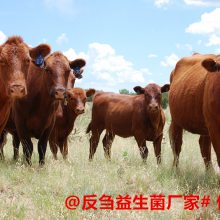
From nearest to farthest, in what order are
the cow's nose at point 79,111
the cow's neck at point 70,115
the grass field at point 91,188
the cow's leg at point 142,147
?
the grass field at point 91,188 → the cow's leg at point 142,147 → the cow's nose at point 79,111 → the cow's neck at point 70,115

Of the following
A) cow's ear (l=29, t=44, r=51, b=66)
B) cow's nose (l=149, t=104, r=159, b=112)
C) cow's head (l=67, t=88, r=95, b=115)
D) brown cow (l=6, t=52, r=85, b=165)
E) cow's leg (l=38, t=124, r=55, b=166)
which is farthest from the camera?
cow's head (l=67, t=88, r=95, b=115)

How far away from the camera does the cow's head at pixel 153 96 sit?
31.1 feet

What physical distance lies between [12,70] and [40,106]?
2136mm

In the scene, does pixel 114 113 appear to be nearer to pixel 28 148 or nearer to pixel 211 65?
pixel 28 148

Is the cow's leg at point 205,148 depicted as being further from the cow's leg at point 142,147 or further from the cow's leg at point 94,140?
the cow's leg at point 94,140

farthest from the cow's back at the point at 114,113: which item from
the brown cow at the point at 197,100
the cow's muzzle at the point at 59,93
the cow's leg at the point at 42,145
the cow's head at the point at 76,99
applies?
the cow's muzzle at the point at 59,93

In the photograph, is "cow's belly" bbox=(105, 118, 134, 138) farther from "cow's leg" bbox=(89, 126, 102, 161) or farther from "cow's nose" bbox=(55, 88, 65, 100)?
"cow's nose" bbox=(55, 88, 65, 100)

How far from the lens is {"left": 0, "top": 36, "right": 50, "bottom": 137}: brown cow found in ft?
18.2

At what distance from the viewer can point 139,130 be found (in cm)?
1005

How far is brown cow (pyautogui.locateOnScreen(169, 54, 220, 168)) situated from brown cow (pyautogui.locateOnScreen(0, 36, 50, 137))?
2313 mm

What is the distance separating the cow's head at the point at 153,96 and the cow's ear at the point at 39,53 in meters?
2.82

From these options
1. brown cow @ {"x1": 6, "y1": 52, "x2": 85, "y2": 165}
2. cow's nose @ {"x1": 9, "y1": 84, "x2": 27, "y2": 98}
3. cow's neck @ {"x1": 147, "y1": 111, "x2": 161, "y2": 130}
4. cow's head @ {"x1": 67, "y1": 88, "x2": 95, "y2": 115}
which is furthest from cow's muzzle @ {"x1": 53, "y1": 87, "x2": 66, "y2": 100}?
cow's neck @ {"x1": 147, "y1": 111, "x2": 161, "y2": 130}

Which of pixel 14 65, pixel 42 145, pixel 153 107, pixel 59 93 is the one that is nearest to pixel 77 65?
pixel 59 93

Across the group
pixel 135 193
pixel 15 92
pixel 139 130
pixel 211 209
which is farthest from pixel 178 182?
pixel 139 130
